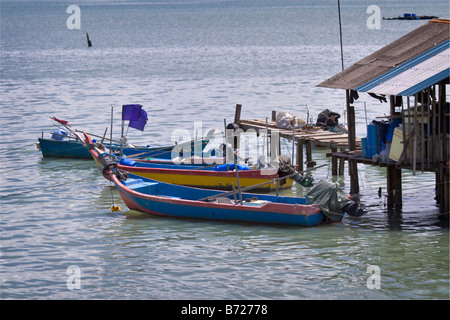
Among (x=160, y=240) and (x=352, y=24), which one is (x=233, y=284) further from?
(x=352, y=24)

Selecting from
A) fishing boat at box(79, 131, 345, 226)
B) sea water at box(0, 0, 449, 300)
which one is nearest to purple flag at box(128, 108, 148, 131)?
sea water at box(0, 0, 449, 300)

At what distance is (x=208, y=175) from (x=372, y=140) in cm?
690

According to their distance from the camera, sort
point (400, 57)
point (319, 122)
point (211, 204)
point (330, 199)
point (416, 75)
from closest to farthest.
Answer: point (416, 75)
point (330, 199)
point (400, 57)
point (211, 204)
point (319, 122)

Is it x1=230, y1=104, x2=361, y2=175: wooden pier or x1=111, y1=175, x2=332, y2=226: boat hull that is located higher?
x1=230, y1=104, x2=361, y2=175: wooden pier

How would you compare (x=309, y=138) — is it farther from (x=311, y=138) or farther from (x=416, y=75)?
(x=416, y=75)

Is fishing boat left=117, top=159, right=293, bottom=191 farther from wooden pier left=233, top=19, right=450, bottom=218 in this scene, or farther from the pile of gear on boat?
wooden pier left=233, top=19, right=450, bottom=218

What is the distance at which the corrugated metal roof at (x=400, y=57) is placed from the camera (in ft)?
70.9

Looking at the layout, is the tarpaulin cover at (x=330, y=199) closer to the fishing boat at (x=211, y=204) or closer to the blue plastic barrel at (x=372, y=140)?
the fishing boat at (x=211, y=204)

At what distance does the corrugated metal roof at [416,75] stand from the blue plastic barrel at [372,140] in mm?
994

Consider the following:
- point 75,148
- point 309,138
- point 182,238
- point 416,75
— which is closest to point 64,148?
point 75,148

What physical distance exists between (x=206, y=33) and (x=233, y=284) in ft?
A: 385

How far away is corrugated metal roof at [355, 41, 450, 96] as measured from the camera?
65.3 ft

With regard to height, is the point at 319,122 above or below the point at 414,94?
below

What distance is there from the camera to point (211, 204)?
2255 cm
